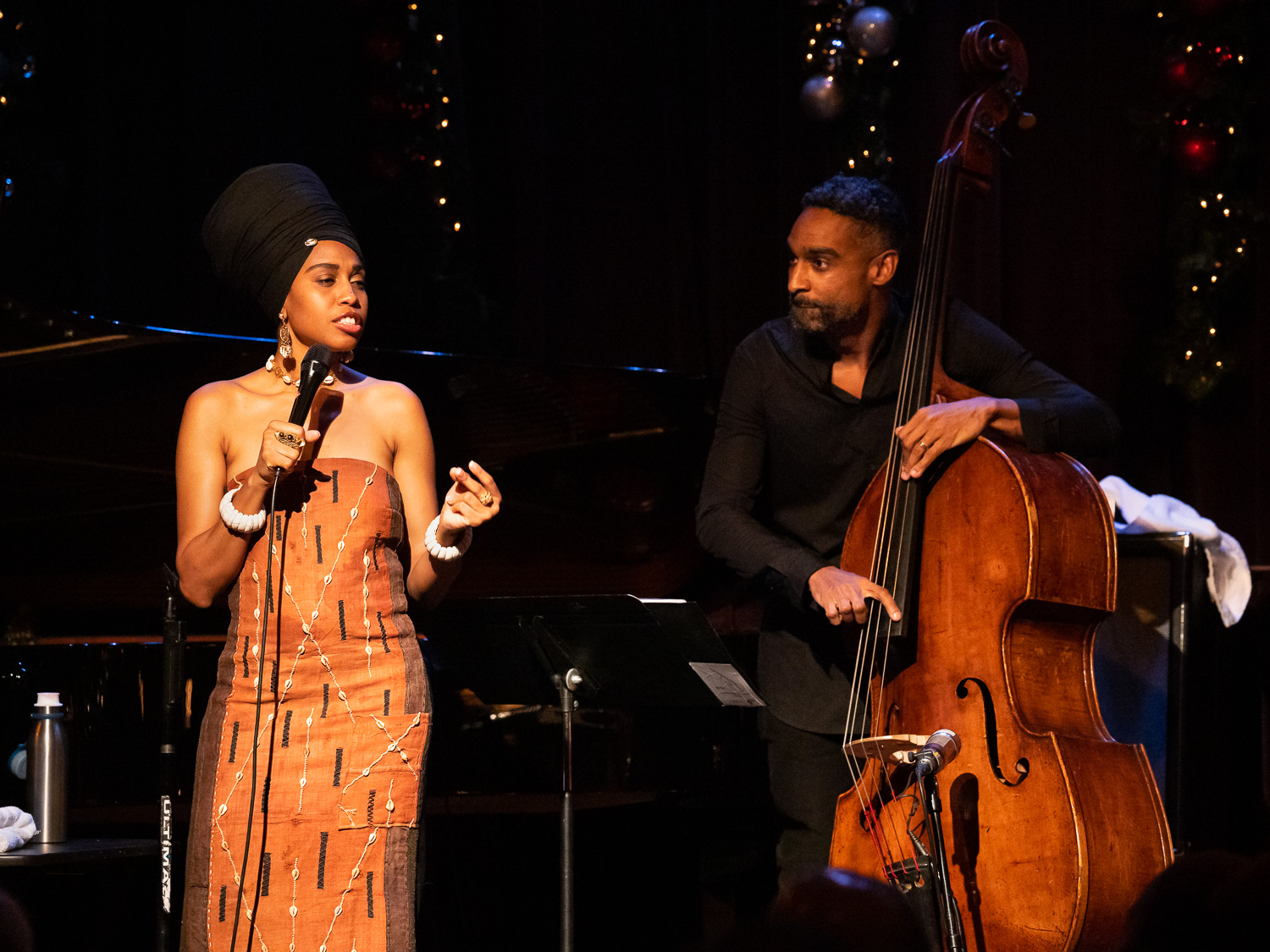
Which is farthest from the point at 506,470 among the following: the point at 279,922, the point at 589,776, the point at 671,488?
the point at 279,922

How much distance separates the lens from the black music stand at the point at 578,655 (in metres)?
2.96

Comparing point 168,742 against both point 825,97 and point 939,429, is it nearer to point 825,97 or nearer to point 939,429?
point 939,429

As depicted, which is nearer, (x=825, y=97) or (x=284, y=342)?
(x=284, y=342)

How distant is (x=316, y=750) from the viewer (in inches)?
93.8

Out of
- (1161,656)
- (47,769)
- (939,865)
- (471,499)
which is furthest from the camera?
(1161,656)

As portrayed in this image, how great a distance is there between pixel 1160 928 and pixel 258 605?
1679mm

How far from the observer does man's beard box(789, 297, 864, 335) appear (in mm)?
3283

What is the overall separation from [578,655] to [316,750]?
2.69 feet

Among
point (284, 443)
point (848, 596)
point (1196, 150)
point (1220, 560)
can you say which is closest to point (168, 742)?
point (284, 443)

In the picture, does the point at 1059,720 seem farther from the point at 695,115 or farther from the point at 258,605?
the point at 695,115

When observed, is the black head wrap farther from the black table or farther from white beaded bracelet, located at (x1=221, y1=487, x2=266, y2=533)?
Result: the black table

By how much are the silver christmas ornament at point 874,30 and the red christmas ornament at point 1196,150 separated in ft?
3.91

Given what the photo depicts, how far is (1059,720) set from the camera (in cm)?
275

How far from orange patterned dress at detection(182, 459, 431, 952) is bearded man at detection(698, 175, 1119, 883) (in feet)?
3.42
